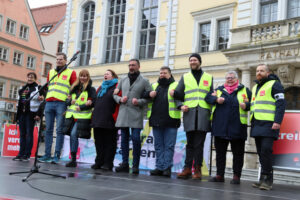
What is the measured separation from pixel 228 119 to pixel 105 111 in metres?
2.31

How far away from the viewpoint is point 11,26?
39500 millimetres

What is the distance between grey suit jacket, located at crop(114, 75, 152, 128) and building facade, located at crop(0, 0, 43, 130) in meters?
32.5

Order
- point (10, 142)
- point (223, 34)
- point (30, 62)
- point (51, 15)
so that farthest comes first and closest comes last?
point (51, 15), point (30, 62), point (223, 34), point (10, 142)

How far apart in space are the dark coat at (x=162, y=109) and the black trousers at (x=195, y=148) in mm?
380

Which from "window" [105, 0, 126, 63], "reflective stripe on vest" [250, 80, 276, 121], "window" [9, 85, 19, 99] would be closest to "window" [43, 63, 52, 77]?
"window" [9, 85, 19, 99]

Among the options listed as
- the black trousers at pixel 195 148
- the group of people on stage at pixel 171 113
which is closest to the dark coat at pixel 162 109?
the group of people on stage at pixel 171 113

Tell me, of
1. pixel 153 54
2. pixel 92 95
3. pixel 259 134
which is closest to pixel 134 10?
pixel 153 54

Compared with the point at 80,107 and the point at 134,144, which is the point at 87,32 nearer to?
the point at 80,107

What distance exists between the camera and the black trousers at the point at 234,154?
20.5 ft

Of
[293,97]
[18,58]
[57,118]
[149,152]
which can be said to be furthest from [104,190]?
[18,58]

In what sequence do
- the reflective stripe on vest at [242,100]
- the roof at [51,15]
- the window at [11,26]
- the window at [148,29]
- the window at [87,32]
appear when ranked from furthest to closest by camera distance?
the roof at [51,15] → the window at [11,26] → the window at [87,32] → the window at [148,29] → the reflective stripe on vest at [242,100]

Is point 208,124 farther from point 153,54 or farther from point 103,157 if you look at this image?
point 153,54

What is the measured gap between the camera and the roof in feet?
156

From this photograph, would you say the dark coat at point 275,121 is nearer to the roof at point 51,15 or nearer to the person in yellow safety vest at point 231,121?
the person in yellow safety vest at point 231,121
